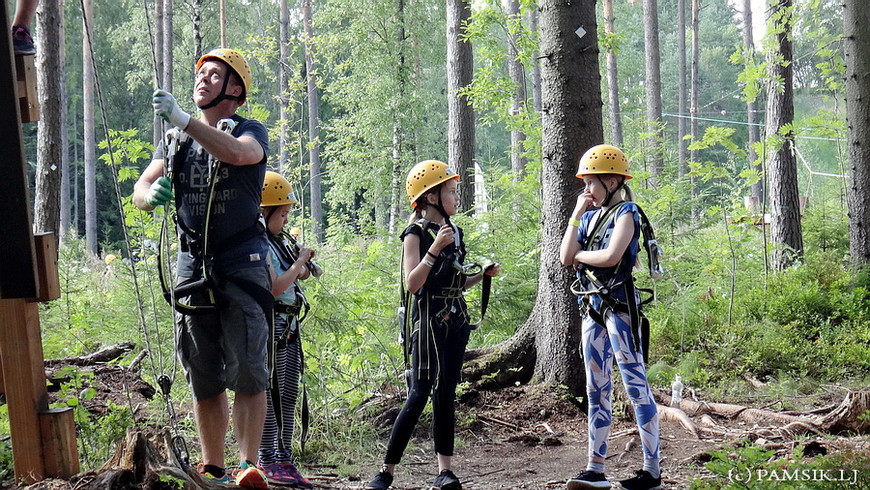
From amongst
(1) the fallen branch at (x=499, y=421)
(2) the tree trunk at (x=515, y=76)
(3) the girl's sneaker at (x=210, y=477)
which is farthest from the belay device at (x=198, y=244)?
(2) the tree trunk at (x=515, y=76)

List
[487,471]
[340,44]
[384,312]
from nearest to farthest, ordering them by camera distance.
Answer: [487,471]
[384,312]
[340,44]

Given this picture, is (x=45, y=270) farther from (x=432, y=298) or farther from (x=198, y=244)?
(x=432, y=298)

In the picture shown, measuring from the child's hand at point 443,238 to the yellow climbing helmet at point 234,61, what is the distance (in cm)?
139

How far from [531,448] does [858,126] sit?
7.31m

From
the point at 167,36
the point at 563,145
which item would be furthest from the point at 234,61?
the point at 167,36

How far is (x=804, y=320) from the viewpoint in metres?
9.84

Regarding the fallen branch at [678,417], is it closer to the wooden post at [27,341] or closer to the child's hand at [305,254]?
the child's hand at [305,254]

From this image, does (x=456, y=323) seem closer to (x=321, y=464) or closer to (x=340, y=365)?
(x=321, y=464)

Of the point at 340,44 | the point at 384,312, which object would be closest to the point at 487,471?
the point at 384,312

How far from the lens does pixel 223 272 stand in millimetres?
4191

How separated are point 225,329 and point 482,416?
374 centimetres

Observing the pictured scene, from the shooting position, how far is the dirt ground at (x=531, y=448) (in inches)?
226

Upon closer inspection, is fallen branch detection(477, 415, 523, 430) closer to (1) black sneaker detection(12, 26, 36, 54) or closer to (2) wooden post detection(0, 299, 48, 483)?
(2) wooden post detection(0, 299, 48, 483)

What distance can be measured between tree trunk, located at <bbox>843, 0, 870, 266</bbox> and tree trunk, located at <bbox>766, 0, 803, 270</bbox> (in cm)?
85
